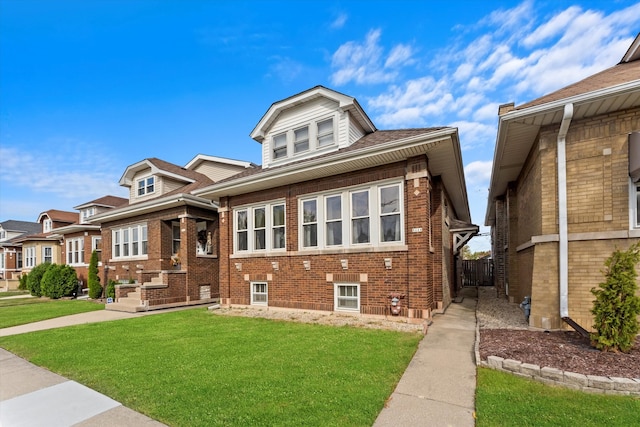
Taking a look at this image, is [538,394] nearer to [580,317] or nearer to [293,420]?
Result: [293,420]

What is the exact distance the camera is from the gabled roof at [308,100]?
33.1ft

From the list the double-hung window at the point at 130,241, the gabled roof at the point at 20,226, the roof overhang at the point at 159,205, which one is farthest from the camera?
the gabled roof at the point at 20,226

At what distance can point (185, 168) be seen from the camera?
18703 mm

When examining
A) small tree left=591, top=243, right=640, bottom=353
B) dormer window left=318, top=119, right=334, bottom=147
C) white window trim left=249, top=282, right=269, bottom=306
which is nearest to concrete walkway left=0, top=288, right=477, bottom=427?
small tree left=591, top=243, right=640, bottom=353

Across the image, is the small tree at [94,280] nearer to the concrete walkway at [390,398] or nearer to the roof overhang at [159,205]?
the roof overhang at [159,205]

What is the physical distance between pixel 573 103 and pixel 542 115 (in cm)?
58

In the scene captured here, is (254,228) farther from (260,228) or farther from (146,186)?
(146,186)

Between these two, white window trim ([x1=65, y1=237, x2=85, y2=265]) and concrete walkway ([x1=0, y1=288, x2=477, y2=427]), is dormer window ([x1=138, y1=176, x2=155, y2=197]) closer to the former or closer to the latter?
white window trim ([x1=65, y1=237, x2=85, y2=265])

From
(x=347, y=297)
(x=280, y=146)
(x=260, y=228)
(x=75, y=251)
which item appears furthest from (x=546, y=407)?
(x=75, y=251)

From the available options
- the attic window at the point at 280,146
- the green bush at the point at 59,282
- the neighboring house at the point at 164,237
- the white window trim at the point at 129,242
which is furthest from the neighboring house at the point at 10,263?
the attic window at the point at 280,146

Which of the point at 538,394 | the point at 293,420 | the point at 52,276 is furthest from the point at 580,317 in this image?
the point at 52,276

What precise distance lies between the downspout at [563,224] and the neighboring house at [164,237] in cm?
1222

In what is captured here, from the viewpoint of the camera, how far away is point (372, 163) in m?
8.79

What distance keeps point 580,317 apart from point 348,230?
555 centimetres
